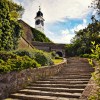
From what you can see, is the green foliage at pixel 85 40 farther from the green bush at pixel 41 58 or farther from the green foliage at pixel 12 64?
the green foliage at pixel 12 64

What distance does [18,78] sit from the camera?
10.6m

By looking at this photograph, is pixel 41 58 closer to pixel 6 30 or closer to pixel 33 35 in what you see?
pixel 6 30

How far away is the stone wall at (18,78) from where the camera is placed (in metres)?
9.59

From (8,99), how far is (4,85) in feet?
1.95

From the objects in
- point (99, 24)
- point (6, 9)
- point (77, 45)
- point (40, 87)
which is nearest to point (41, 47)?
point (77, 45)

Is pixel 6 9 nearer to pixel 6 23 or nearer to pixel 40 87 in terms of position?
pixel 6 23

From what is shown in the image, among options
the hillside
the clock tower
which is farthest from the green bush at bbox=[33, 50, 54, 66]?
the clock tower

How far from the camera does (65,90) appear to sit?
9875 millimetres

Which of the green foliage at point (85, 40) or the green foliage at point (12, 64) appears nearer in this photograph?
the green foliage at point (12, 64)

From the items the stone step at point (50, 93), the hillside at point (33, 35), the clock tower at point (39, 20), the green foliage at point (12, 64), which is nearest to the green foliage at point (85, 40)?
the hillside at point (33, 35)

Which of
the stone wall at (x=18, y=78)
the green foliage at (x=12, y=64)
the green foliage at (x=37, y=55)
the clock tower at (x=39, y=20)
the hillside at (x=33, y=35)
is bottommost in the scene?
the stone wall at (x=18, y=78)

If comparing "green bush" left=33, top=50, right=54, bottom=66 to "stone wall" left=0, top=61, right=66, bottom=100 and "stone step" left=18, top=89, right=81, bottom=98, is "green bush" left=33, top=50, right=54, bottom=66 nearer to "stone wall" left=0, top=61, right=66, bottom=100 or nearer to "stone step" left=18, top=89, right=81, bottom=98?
"stone wall" left=0, top=61, right=66, bottom=100

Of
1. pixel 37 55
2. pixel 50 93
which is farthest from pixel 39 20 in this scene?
pixel 50 93

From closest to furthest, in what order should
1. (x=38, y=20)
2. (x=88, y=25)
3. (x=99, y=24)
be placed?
1. (x=99, y=24)
2. (x=88, y=25)
3. (x=38, y=20)
